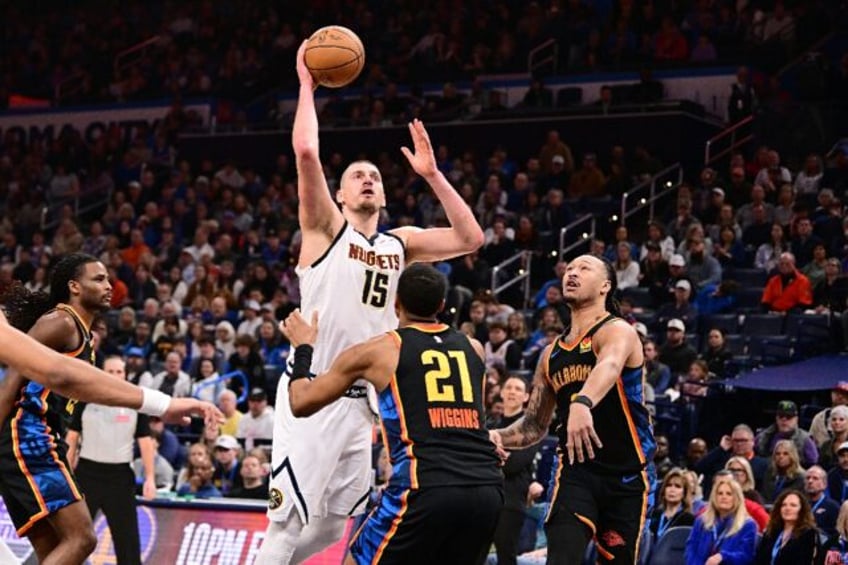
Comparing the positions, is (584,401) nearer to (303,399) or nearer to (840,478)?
(303,399)

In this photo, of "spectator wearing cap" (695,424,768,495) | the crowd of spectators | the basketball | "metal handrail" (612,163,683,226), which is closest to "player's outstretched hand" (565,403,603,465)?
the basketball

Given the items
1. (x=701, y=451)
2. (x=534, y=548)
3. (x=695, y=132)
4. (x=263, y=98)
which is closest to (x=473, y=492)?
(x=534, y=548)

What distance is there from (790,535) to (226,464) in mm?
6199

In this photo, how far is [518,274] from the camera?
19281mm

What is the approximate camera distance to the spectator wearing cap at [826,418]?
13.1 m

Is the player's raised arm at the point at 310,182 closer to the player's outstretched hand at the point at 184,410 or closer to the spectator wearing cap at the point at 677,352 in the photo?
the player's outstretched hand at the point at 184,410

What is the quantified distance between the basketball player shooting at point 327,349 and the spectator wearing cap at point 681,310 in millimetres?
9155

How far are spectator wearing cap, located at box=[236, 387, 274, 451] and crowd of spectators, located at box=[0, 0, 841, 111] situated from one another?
9786mm

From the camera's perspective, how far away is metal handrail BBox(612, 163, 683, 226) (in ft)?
64.9

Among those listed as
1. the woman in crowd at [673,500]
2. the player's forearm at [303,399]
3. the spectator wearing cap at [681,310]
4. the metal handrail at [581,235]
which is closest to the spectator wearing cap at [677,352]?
the spectator wearing cap at [681,310]

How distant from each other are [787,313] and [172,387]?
7252mm

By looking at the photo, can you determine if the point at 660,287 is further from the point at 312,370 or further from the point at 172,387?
the point at 312,370

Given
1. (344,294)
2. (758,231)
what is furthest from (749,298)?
(344,294)

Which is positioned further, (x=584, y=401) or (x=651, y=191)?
(x=651, y=191)
